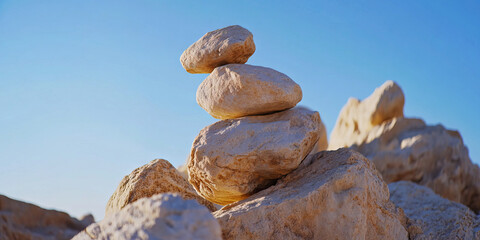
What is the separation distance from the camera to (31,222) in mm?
5703

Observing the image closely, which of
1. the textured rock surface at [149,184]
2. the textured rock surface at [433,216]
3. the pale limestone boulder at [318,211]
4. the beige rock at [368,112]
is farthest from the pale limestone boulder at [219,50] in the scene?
the beige rock at [368,112]

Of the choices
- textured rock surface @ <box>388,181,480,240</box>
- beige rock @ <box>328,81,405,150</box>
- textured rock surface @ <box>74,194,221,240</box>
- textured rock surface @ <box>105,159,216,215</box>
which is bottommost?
textured rock surface @ <box>388,181,480,240</box>

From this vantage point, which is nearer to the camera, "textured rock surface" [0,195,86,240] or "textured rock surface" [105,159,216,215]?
"textured rock surface" [105,159,216,215]

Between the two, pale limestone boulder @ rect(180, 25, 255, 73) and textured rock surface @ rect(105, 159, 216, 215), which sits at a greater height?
pale limestone boulder @ rect(180, 25, 255, 73)

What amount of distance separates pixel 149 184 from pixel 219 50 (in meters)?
1.56

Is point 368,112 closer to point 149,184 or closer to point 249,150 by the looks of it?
point 249,150

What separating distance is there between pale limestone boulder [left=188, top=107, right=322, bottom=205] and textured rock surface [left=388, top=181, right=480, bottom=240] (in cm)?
169

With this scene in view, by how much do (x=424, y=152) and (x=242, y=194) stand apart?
742 cm

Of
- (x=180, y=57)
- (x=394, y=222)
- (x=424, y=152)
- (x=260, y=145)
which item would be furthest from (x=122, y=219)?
(x=424, y=152)

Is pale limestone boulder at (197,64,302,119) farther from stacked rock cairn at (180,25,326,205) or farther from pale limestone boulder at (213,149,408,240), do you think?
pale limestone boulder at (213,149,408,240)

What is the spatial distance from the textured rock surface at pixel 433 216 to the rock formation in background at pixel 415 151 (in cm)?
381

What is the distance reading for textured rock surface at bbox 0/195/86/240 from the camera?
17.4 ft

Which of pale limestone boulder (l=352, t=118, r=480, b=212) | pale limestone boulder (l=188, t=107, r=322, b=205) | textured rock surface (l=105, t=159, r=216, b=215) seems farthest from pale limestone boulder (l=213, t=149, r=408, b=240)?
pale limestone boulder (l=352, t=118, r=480, b=212)

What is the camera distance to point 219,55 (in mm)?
4555
